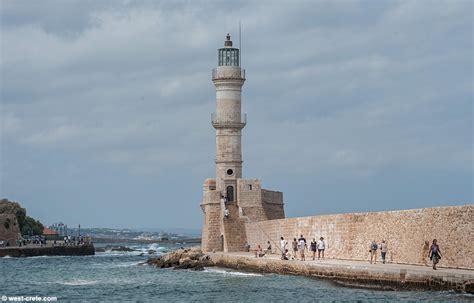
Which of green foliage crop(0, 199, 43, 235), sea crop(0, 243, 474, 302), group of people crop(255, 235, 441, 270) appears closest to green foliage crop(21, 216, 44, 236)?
green foliage crop(0, 199, 43, 235)

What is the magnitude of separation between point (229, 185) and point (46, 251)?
21.6m

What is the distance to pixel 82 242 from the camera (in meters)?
67.2

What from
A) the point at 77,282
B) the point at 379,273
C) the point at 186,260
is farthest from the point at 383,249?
the point at 186,260

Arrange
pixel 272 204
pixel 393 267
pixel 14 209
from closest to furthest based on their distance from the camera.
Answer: pixel 393 267 → pixel 272 204 → pixel 14 209

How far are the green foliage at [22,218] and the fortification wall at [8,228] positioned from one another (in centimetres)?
917

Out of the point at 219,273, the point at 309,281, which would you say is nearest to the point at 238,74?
the point at 219,273

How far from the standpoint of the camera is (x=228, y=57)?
43.2 m

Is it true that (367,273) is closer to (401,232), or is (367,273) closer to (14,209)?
(401,232)

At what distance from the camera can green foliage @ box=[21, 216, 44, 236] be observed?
262 feet

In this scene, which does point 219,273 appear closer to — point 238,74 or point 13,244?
point 238,74

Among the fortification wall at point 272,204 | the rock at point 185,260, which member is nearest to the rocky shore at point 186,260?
the rock at point 185,260

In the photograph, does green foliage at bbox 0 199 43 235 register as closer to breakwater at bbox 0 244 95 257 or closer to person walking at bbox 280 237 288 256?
breakwater at bbox 0 244 95 257

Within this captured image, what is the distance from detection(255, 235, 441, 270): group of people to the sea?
1290mm

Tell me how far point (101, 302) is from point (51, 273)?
1443 centimetres
